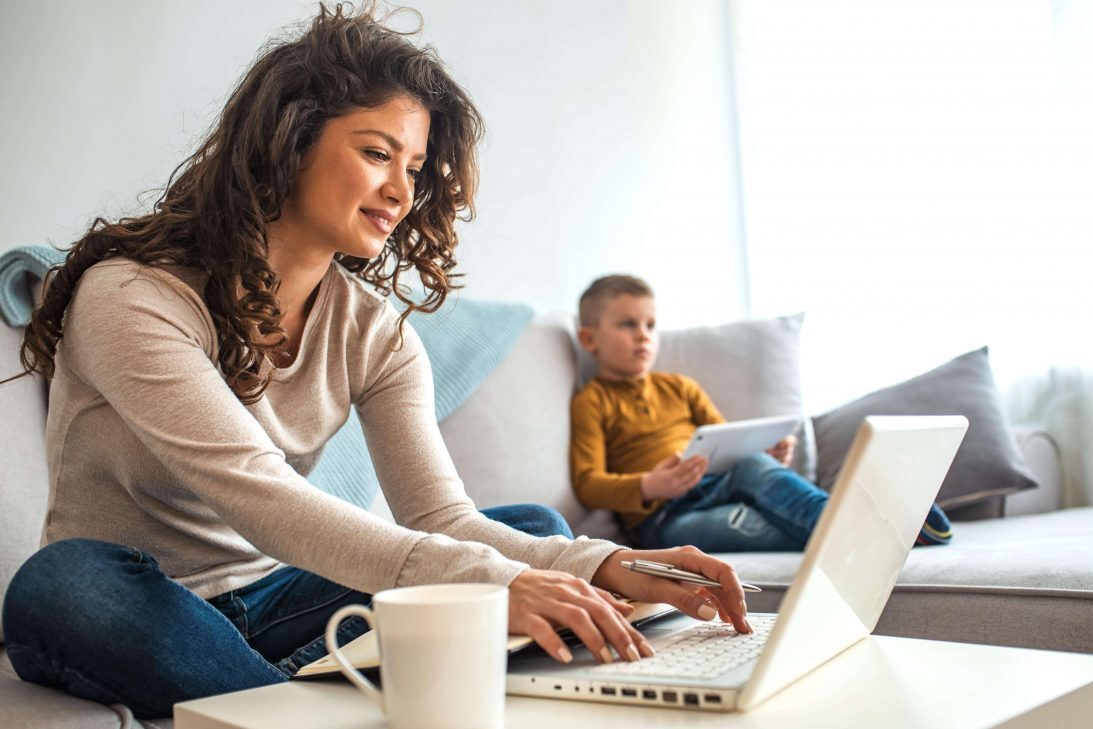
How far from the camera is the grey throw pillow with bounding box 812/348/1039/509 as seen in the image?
6.63ft

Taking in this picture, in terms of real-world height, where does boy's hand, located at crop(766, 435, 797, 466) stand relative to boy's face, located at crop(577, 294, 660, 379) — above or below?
below

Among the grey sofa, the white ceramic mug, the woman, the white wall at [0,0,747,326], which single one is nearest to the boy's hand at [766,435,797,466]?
the grey sofa

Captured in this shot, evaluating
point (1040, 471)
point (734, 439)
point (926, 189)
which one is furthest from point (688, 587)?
point (926, 189)

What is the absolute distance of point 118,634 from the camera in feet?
Result: 2.85

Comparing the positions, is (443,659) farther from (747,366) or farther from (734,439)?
(747,366)

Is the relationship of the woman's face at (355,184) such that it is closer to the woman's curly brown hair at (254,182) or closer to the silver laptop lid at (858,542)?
the woman's curly brown hair at (254,182)

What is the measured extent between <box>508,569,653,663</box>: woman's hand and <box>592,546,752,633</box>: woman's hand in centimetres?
11

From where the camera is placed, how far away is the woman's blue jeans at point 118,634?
34.4 inches

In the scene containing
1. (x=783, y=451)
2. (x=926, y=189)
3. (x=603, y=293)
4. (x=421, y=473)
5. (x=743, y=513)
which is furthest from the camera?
(x=926, y=189)

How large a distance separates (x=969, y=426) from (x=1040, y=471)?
0.44 meters

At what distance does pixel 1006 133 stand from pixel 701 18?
1.04 m

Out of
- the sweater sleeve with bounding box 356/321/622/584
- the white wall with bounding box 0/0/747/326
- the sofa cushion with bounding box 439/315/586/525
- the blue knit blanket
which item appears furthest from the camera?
the sofa cushion with bounding box 439/315/586/525

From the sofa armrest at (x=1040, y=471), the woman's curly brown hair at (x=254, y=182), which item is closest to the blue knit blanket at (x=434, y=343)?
the woman's curly brown hair at (x=254, y=182)

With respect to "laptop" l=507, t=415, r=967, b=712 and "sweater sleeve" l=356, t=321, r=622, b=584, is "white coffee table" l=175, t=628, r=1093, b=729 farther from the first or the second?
"sweater sleeve" l=356, t=321, r=622, b=584
